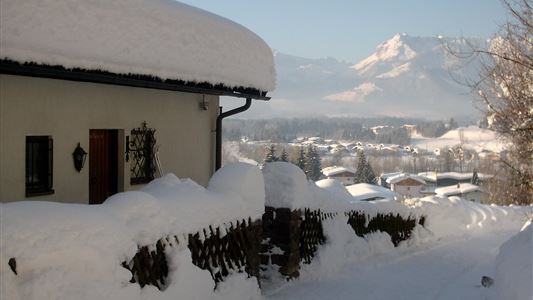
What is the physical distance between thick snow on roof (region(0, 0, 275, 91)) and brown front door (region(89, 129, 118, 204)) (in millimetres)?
1567

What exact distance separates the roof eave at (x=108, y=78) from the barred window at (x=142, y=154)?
3.50 feet

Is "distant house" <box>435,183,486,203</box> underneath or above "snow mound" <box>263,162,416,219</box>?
underneath

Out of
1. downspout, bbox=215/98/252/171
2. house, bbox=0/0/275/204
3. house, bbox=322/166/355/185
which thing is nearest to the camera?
house, bbox=0/0/275/204

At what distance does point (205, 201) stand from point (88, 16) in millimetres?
2808

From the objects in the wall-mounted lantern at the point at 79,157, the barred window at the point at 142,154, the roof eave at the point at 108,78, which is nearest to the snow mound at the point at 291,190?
the roof eave at the point at 108,78

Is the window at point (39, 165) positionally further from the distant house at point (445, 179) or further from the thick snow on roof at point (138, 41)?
the distant house at point (445, 179)

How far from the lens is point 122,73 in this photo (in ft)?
26.5

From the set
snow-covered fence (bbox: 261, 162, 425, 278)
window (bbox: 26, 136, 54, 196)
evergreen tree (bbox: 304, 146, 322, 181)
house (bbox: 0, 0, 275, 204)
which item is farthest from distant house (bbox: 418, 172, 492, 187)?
window (bbox: 26, 136, 54, 196)

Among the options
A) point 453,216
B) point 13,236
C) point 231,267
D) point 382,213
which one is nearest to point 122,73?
point 231,267

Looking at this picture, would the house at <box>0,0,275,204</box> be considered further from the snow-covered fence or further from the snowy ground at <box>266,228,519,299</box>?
the snowy ground at <box>266,228,519,299</box>

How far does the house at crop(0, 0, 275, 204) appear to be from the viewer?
23.2 feet

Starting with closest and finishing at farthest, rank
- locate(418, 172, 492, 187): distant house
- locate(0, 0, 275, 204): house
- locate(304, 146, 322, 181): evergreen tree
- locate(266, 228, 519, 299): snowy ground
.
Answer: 1. locate(0, 0, 275, 204): house
2. locate(266, 228, 519, 299): snowy ground
3. locate(304, 146, 322, 181): evergreen tree
4. locate(418, 172, 492, 187): distant house

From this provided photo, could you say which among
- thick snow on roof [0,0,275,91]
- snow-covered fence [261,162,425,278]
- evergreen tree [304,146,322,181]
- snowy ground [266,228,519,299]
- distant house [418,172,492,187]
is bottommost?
distant house [418,172,492,187]

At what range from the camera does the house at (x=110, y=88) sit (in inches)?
278
